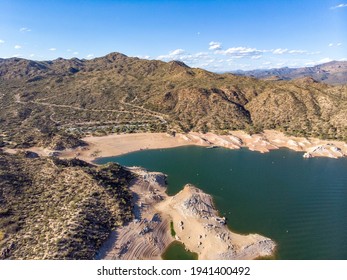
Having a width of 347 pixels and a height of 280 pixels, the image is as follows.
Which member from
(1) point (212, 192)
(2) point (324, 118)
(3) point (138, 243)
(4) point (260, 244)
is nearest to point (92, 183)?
(3) point (138, 243)

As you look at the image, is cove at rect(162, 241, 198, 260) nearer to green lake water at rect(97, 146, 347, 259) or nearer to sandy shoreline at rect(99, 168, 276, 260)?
sandy shoreline at rect(99, 168, 276, 260)

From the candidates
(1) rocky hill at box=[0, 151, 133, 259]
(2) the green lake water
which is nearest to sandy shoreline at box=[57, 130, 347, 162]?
(2) the green lake water

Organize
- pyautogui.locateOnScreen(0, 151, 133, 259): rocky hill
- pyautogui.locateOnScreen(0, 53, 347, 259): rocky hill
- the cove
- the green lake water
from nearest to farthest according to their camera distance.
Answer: pyautogui.locateOnScreen(0, 151, 133, 259): rocky hill < pyautogui.locateOnScreen(0, 53, 347, 259): rocky hill < the cove < the green lake water

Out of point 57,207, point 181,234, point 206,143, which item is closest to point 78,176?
point 57,207

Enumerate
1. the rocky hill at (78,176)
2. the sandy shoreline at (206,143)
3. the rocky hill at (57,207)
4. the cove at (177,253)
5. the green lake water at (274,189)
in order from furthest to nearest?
the sandy shoreline at (206,143), the green lake water at (274,189), the cove at (177,253), the rocky hill at (78,176), the rocky hill at (57,207)

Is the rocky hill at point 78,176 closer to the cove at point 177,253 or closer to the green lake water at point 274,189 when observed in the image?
the cove at point 177,253

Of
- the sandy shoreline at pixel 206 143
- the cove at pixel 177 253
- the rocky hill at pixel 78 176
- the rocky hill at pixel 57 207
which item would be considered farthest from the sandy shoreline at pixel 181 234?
the sandy shoreline at pixel 206 143

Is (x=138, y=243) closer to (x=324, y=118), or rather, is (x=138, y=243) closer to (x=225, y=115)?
(x=225, y=115)
